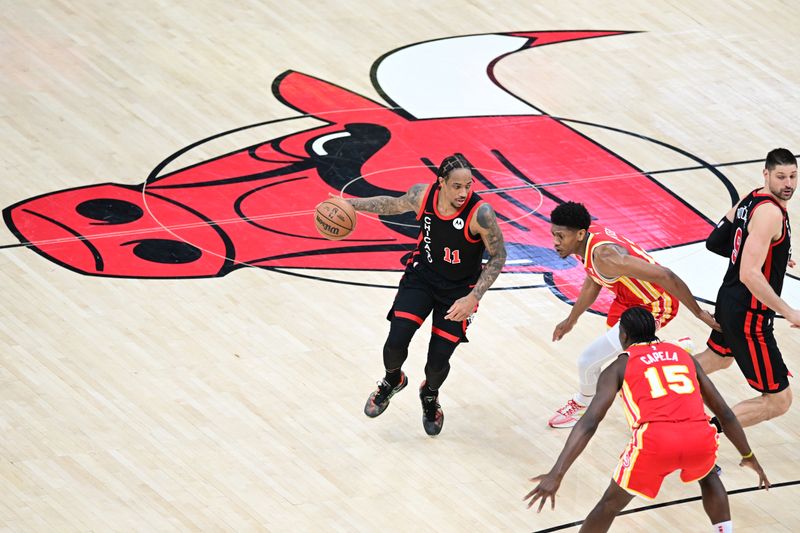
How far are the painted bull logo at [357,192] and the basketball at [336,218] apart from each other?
1.83m

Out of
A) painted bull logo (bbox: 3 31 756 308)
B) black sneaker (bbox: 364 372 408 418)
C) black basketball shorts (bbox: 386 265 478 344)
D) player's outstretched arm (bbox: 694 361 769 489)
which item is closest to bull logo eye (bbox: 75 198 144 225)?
painted bull logo (bbox: 3 31 756 308)

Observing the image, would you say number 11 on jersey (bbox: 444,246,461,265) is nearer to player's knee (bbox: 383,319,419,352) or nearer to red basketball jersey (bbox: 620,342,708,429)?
player's knee (bbox: 383,319,419,352)

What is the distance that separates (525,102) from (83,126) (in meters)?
3.78

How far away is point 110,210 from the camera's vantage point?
9484mm

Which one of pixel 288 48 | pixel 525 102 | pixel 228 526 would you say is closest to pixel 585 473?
pixel 228 526

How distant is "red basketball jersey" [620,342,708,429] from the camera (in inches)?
224

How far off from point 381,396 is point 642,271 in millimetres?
1657

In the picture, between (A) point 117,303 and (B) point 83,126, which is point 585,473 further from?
(B) point 83,126

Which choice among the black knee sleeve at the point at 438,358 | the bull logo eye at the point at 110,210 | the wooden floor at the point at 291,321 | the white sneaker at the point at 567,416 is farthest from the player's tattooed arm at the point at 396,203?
the bull logo eye at the point at 110,210

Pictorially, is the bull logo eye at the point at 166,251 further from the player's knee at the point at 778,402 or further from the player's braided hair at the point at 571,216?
the player's knee at the point at 778,402

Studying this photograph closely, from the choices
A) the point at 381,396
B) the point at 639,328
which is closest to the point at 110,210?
the point at 381,396

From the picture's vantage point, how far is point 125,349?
26.2 feet

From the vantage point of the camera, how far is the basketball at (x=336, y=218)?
7180mm

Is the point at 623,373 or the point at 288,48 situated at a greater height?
the point at 623,373
